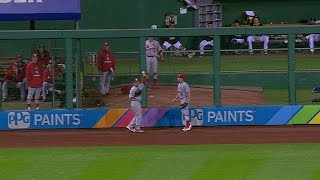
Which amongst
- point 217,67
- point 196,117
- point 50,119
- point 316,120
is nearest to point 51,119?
point 50,119

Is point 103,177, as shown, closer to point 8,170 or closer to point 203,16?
point 8,170

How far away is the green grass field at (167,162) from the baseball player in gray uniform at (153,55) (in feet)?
14.5

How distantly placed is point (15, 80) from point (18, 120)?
1252 millimetres

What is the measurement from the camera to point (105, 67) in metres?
22.3

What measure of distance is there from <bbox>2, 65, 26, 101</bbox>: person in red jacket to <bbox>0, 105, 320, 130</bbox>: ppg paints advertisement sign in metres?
0.57

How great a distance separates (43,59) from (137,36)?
9.94ft

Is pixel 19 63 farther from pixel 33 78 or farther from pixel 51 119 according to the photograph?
pixel 51 119

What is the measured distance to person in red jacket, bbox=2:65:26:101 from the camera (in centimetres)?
2219

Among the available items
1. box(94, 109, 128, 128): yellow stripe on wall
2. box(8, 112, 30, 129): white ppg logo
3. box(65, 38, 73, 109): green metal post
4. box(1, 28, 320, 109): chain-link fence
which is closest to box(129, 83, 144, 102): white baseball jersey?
box(1, 28, 320, 109): chain-link fence

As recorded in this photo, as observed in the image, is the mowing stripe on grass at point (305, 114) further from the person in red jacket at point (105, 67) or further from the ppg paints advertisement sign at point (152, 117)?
the person in red jacket at point (105, 67)

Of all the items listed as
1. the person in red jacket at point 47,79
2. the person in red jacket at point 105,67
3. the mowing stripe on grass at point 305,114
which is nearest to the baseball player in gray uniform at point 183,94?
the person in red jacket at point 105,67

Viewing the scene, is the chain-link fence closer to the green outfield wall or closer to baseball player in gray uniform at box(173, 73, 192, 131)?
baseball player in gray uniform at box(173, 73, 192, 131)

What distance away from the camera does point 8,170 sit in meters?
14.2

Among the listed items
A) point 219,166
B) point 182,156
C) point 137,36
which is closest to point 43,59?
point 137,36
